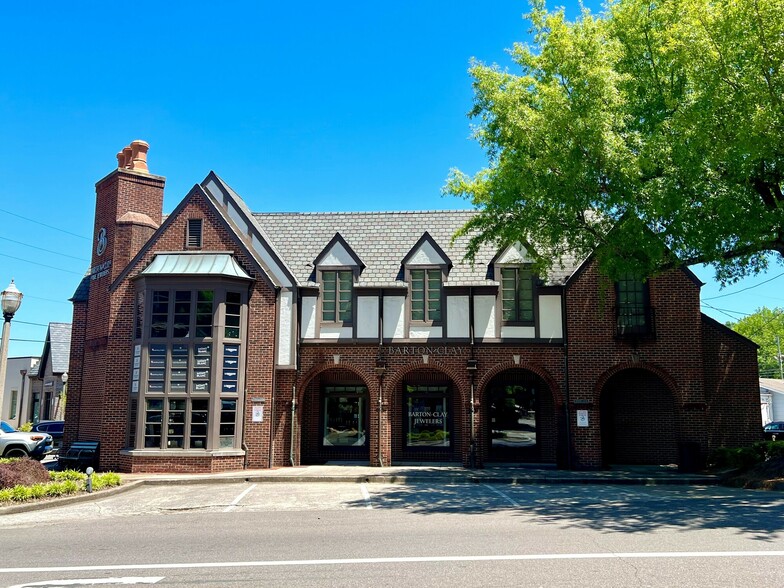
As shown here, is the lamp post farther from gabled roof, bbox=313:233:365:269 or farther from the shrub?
gabled roof, bbox=313:233:365:269

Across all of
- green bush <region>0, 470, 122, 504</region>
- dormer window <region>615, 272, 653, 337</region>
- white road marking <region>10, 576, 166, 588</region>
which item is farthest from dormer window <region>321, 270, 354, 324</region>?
white road marking <region>10, 576, 166, 588</region>

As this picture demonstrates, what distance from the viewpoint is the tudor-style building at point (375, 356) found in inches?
784

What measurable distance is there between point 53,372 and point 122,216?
2335 cm

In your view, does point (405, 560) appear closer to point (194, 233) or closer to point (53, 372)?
point (194, 233)

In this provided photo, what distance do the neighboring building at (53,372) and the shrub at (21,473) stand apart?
25437mm

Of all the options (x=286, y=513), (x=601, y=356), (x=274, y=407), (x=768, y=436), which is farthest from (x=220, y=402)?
(x=768, y=436)

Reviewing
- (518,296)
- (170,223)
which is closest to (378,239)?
(518,296)

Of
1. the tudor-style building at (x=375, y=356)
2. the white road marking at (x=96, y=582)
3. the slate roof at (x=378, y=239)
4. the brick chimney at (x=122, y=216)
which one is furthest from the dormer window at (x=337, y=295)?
the white road marking at (x=96, y=582)

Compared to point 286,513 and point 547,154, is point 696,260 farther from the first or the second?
point 286,513

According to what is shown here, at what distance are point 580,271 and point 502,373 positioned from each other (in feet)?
13.5

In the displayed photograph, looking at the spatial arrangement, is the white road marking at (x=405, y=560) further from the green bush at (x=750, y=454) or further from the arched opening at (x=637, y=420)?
the arched opening at (x=637, y=420)

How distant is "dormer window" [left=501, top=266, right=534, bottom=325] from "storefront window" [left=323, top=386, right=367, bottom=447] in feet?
17.7

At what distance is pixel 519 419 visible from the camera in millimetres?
21828

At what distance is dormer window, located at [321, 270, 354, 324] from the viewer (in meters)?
21.3
